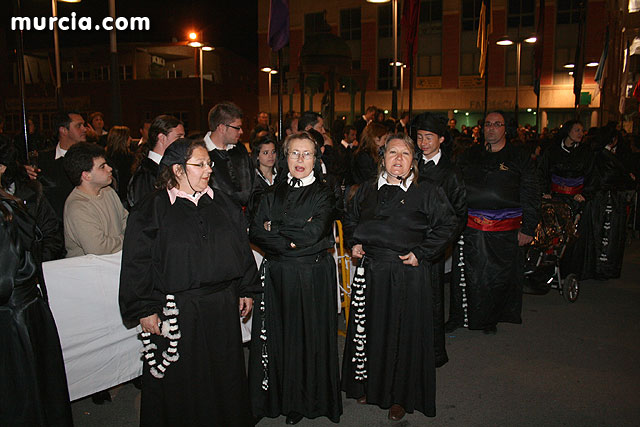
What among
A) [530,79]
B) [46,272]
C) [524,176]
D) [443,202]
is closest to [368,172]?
[524,176]

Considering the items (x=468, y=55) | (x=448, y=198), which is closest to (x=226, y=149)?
(x=448, y=198)

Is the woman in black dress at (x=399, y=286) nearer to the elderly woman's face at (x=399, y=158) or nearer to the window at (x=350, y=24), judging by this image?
the elderly woman's face at (x=399, y=158)

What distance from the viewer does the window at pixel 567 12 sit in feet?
109

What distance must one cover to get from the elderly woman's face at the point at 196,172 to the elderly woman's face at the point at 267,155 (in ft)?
9.42

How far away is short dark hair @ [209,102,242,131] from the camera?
17.8 ft

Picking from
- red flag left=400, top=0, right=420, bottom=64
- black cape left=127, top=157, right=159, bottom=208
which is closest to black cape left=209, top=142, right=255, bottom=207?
black cape left=127, top=157, right=159, bottom=208

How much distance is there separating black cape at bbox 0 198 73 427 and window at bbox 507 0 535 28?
3655cm

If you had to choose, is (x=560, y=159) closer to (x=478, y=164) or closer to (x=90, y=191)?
(x=478, y=164)

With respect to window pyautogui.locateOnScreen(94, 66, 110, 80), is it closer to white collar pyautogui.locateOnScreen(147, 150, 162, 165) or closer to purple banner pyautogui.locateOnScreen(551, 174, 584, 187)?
purple banner pyautogui.locateOnScreen(551, 174, 584, 187)

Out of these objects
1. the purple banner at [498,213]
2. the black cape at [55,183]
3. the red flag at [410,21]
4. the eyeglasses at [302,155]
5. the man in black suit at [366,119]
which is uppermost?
the red flag at [410,21]

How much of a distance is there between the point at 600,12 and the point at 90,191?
3581 cm

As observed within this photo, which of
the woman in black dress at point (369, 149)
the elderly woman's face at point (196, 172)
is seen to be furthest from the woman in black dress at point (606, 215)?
the elderly woman's face at point (196, 172)

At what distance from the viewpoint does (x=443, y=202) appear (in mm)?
4207

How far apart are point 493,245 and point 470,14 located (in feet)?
109
